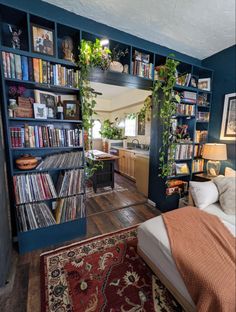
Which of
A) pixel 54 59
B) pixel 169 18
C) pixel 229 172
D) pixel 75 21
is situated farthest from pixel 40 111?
pixel 229 172

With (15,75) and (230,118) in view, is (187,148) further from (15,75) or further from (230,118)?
(15,75)

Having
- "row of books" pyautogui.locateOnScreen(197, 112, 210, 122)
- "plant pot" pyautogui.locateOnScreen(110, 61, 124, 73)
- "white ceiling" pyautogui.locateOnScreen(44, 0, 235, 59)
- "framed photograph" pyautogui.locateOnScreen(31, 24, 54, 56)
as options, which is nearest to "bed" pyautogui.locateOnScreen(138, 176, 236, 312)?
"row of books" pyautogui.locateOnScreen(197, 112, 210, 122)

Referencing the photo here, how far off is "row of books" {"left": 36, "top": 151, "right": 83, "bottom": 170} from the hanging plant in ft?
3.98

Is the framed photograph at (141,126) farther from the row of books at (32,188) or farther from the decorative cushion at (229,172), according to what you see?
the row of books at (32,188)

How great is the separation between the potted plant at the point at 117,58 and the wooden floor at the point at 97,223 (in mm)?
1992

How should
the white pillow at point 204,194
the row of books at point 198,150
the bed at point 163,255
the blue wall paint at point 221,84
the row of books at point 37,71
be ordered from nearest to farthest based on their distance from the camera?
the bed at point 163,255, the row of books at point 37,71, the white pillow at point 204,194, the blue wall paint at point 221,84, the row of books at point 198,150

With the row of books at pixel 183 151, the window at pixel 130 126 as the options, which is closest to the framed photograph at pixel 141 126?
the window at pixel 130 126

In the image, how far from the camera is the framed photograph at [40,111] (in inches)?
61.9

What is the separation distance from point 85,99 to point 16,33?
2.79 feet

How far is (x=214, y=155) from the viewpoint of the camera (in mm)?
2297

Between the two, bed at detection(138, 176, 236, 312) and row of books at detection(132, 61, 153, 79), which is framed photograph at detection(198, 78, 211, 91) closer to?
row of books at detection(132, 61, 153, 79)

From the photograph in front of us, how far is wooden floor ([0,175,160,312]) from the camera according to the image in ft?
3.93

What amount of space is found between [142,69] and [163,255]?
2067mm

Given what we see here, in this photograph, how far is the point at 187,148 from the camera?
8.40 feet
